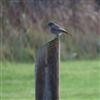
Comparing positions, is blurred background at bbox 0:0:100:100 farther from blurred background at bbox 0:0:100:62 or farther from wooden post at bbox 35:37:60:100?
wooden post at bbox 35:37:60:100

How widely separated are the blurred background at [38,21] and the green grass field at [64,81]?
1.68 feet

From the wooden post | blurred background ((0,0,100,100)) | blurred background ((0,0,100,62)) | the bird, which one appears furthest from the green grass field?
the wooden post

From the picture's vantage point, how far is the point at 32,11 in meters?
12.7

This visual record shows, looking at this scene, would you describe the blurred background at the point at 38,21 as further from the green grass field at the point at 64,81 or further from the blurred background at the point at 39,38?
the green grass field at the point at 64,81

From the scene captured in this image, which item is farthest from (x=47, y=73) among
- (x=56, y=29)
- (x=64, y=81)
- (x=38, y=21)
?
(x=64, y=81)

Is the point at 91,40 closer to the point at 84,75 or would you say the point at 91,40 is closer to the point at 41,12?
the point at 84,75

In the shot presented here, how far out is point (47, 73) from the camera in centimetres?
348

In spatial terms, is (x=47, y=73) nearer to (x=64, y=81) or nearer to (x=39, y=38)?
(x=64, y=81)

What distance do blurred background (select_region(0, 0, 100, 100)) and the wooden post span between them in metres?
6.90

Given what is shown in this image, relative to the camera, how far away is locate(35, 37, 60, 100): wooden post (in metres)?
3.47

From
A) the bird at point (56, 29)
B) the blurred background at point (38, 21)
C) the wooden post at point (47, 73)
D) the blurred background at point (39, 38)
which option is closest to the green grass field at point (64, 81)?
the blurred background at point (39, 38)

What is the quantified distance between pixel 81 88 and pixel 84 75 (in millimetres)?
3093

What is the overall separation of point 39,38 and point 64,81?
1.30 meters

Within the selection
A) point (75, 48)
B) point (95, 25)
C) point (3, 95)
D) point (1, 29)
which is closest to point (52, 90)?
point (3, 95)
